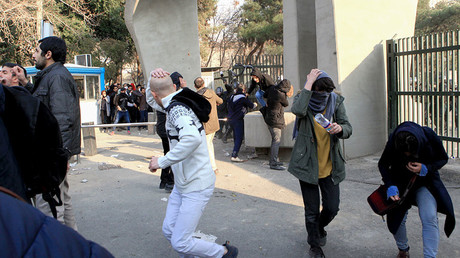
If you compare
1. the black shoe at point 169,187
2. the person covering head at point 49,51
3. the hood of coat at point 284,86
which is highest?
the person covering head at point 49,51

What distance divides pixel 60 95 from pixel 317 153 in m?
2.57

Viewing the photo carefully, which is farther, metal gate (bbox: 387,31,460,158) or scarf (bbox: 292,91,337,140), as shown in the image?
metal gate (bbox: 387,31,460,158)

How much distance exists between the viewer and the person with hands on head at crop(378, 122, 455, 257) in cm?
331

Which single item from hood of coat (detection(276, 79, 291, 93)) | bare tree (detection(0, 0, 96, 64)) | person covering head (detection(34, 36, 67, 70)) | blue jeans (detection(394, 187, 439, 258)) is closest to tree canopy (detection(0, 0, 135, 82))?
bare tree (detection(0, 0, 96, 64))

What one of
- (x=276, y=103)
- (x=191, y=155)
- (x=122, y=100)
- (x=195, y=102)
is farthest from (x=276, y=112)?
(x=122, y=100)

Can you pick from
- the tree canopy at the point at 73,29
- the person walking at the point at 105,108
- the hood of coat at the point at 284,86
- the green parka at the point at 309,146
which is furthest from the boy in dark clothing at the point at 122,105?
the green parka at the point at 309,146

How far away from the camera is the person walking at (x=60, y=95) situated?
3.88 m

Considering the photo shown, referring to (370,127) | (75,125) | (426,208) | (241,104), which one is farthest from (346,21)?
(75,125)

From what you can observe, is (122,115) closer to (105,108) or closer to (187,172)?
(105,108)

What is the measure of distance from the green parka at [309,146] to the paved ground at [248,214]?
84 centimetres

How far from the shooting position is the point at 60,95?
388cm

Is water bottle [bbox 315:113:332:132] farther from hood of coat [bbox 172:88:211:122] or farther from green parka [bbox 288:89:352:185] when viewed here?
hood of coat [bbox 172:88:211:122]

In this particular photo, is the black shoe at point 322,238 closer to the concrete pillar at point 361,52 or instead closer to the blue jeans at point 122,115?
the concrete pillar at point 361,52

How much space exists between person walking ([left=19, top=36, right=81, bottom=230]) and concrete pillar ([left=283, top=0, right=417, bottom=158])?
540 centimetres
